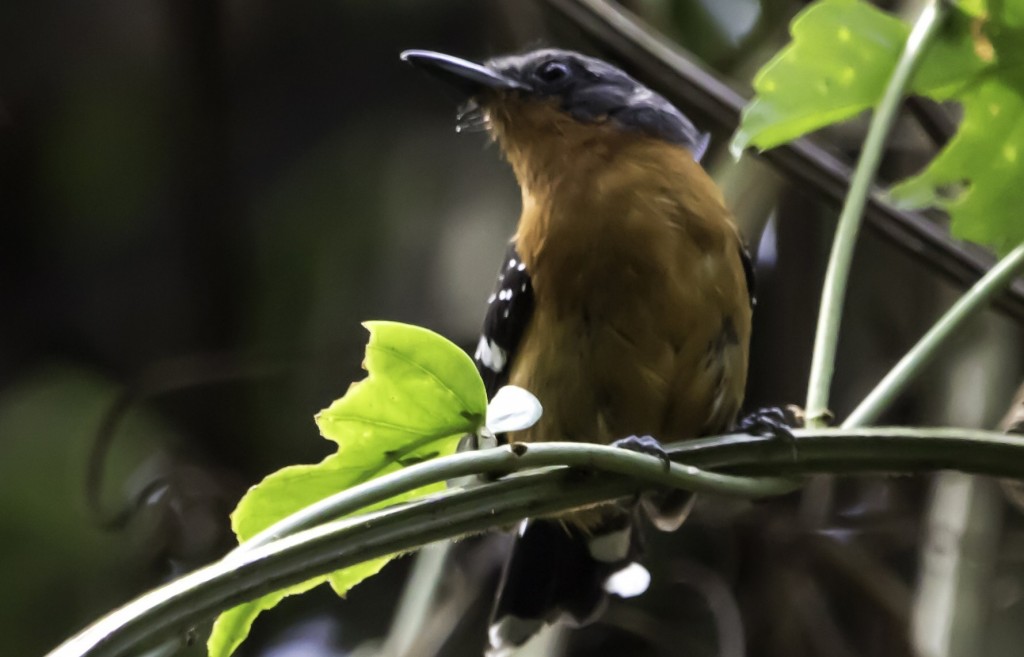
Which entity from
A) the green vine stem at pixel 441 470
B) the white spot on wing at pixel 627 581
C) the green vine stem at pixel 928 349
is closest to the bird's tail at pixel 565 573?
the white spot on wing at pixel 627 581

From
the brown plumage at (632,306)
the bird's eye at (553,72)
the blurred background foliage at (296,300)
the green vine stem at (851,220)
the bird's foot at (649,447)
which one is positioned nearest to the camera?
the bird's foot at (649,447)

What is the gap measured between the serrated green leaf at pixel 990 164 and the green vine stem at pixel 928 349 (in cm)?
20

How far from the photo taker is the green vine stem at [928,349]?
0.71 m

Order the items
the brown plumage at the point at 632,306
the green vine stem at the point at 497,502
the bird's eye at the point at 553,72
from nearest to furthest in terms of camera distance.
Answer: the green vine stem at the point at 497,502
the brown plumage at the point at 632,306
the bird's eye at the point at 553,72

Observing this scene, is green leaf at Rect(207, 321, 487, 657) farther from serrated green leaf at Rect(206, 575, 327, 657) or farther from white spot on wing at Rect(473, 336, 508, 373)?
white spot on wing at Rect(473, 336, 508, 373)

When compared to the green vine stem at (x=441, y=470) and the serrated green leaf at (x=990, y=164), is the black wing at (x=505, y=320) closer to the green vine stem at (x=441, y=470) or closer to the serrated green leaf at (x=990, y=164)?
the serrated green leaf at (x=990, y=164)

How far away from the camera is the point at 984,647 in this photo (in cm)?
143

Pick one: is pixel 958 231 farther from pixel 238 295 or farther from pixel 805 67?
pixel 238 295

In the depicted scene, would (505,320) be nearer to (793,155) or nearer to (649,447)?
(793,155)

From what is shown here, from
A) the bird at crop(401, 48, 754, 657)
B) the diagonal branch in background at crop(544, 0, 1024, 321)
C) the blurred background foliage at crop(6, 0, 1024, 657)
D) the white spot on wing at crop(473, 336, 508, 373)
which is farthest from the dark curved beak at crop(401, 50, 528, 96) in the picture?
the blurred background foliage at crop(6, 0, 1024, 657)

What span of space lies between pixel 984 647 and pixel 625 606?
54 centimetres

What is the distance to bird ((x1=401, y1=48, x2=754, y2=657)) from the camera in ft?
3.73

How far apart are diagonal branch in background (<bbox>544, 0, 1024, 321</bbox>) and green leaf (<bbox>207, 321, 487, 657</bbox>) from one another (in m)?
0.66

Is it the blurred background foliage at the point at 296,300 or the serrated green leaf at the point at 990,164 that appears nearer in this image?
the serrated green leaf at the point at 990,164
